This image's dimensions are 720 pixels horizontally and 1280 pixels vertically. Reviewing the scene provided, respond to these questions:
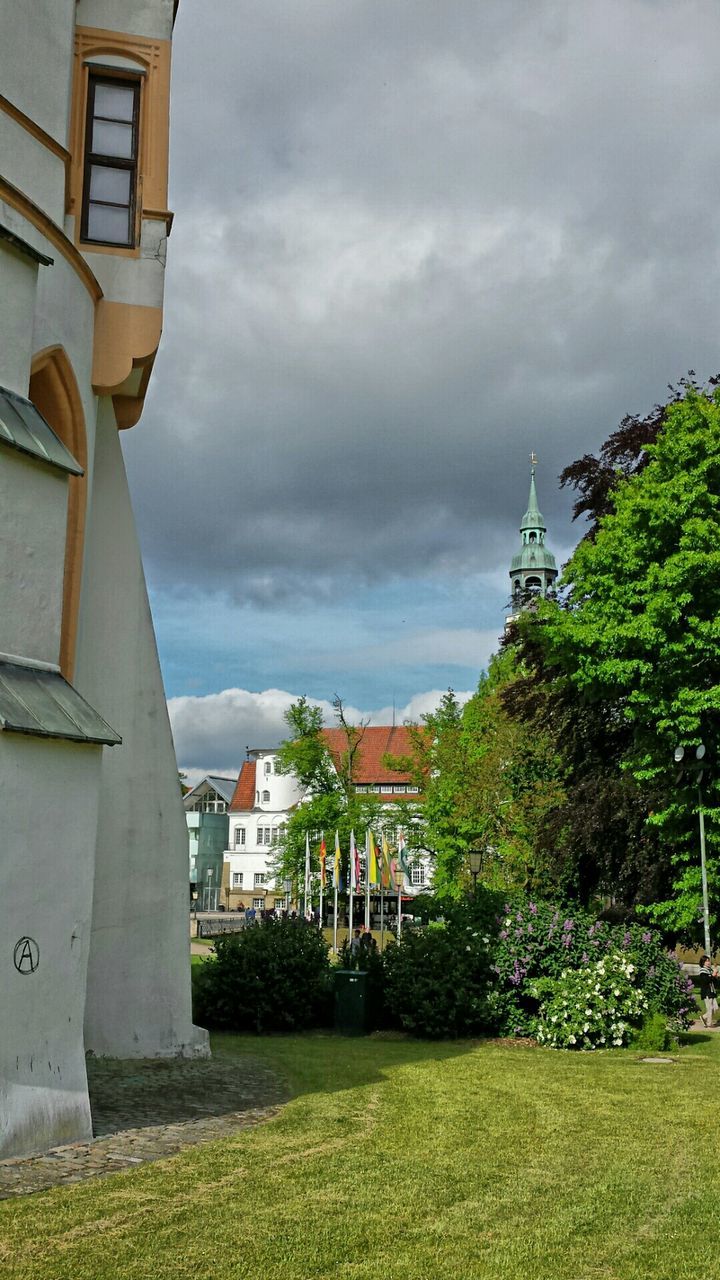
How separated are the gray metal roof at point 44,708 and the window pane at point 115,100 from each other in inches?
297

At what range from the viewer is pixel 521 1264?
5.77 m

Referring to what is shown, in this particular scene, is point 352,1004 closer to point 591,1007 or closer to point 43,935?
point 591,1007

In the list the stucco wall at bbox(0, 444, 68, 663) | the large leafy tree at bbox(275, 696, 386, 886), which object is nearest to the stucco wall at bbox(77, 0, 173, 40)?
the stucco wall at bbox(0, 444, 68, 663)

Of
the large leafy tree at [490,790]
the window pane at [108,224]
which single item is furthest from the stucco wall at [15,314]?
the large leafy tree at [490,790]

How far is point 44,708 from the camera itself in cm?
835

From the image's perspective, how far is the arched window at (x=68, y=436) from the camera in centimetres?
1090

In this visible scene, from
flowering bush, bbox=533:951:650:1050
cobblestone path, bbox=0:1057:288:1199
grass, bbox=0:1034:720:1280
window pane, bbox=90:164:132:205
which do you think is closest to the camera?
grass, bbox=0:1034:720:1280

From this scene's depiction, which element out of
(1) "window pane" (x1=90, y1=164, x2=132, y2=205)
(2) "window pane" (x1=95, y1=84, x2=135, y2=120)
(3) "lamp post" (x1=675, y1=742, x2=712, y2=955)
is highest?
(2) "window pane" (x1=95, y1=84, x2=135, y2=120)

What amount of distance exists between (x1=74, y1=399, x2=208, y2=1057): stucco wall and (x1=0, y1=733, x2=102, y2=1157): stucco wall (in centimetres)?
421

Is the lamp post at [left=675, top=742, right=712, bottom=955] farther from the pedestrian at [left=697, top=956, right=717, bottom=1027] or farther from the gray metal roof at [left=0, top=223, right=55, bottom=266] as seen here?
the gray metal roof at [left=0, top=223, right=55, bottom=266]

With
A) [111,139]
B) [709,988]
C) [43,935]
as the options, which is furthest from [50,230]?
[709,988]

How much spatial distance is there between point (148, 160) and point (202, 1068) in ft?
34.0

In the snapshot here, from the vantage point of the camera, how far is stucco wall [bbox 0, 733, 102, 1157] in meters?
7.75

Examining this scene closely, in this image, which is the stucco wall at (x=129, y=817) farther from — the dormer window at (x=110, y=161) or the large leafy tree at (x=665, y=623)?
the large leafy tree at (x=665, y=623)
